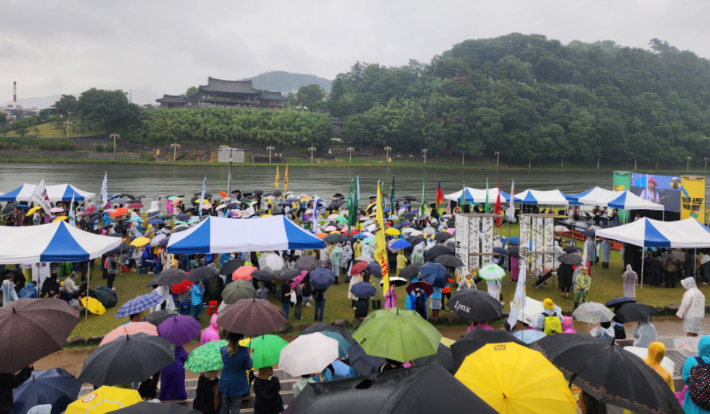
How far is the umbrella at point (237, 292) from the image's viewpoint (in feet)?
23.4

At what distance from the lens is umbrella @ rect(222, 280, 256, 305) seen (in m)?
7.13

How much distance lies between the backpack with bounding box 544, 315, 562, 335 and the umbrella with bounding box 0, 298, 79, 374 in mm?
6003

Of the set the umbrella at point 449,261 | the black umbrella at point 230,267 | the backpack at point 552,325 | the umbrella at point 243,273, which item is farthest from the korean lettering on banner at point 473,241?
the black umbrella at point 230,267

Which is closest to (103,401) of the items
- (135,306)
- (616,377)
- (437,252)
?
(135,306)

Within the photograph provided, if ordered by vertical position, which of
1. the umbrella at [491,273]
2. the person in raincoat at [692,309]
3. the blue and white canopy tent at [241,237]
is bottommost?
the person in raincoat at [692,309]

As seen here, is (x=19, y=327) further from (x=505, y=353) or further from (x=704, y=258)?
(x=704, y=258)

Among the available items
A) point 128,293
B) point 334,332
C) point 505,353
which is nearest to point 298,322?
point 334,332

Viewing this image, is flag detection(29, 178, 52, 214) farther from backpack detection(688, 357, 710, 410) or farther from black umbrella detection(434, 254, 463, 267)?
backpack detection(688, 357, 710, 410)

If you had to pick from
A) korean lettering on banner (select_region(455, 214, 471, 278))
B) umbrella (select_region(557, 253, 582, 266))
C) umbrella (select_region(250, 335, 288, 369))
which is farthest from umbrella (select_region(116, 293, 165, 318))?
umbrella (select_region(557, 253, 582, 266))

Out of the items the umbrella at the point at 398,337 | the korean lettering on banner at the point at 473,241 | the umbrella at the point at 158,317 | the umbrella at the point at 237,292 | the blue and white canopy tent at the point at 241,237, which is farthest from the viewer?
the korean lettering on banner at the point at 473,241

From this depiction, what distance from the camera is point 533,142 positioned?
6309 centimetres

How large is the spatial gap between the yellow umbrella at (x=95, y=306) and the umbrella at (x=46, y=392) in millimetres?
4926

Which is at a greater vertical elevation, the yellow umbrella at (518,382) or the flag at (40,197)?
the flag at (40,197)

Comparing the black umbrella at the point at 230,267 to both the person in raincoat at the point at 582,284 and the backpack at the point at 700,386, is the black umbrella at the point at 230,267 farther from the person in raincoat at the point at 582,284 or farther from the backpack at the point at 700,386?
the backpack at the point at 700,386
